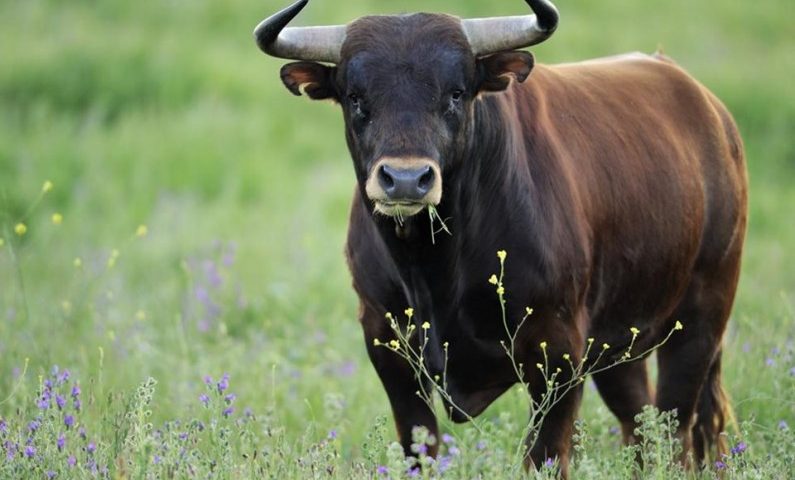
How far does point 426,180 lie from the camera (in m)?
5.31

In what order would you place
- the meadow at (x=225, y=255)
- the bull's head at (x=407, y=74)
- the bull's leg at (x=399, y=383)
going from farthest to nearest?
the bull's leg at (x=399, y=383) < the bull's head at (x=407, y=74) < the meadow at (x=225, y=255)

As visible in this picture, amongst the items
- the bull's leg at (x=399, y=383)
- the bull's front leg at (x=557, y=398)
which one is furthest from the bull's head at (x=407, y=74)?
the bull's front leg at (x=557, y=398)

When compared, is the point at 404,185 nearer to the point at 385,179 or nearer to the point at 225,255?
the point at 385,179

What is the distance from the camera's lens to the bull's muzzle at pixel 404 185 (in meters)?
5.23

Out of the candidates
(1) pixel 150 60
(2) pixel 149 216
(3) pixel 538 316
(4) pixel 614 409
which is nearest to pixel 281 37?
(3) pixel 538 316

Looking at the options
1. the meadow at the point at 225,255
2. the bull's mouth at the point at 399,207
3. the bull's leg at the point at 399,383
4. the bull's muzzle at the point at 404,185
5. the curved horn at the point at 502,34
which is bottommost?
the meadow at the point at 225,255

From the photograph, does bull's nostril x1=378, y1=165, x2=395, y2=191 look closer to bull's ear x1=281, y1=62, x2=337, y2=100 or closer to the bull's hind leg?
bull's ear x1=281, y1=62, x2=337, y2=100

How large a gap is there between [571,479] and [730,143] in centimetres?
234

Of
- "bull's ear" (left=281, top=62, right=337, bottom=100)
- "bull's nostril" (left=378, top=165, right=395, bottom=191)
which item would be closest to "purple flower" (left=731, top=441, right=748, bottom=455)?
"bull's nostril" (left=378, top=165, right=395, bottom=191)

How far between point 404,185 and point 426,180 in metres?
0.11

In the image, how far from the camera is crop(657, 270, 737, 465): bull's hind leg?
696cm

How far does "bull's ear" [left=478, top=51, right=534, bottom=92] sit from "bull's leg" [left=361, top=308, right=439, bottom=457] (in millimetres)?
1053

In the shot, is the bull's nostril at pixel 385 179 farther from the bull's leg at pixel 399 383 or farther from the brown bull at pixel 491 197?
the bull's leg at pixel 399 383

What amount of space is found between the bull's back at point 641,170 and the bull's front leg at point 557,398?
42 centimetres
